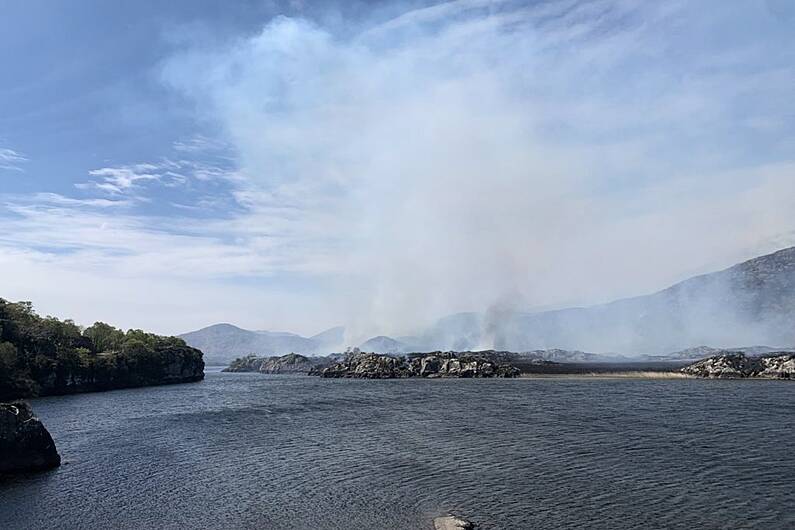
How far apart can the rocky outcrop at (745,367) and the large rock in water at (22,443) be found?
182 m

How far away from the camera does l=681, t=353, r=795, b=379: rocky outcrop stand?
159 m

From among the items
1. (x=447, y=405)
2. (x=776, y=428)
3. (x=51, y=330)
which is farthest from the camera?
(x=51, y=330)

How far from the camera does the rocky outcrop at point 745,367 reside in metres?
159

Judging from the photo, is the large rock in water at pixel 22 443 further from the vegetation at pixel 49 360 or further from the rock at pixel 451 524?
the vegetation at pixel 49 360

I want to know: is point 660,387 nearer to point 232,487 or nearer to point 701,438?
point 701,438

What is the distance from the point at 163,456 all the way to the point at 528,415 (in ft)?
193

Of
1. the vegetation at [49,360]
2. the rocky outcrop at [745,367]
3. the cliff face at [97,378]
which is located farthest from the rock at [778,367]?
the cliff face at [97,378]

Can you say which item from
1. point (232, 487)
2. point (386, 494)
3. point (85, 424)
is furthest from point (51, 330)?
point (386, 494)

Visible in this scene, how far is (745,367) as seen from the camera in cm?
16888

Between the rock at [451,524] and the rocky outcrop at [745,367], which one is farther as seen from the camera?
the rocky outcrop at [745,367]

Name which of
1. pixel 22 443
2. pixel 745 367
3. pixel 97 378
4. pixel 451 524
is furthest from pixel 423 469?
pixel 97 378

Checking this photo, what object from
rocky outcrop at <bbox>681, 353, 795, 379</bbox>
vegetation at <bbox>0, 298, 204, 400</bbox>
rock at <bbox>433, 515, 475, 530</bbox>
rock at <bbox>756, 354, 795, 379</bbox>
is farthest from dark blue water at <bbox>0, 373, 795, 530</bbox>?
rocky outcrop at <bbox>681, 353, 795, 379</bbox>

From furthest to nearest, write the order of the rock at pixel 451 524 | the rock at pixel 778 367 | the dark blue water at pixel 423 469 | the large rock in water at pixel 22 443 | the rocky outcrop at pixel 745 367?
the rocky outcrop at pixel 745 367 < the rock at pixel 778 367 < the large rock in water at pixel 22 443 < the dark blue water at pixel 423 469 < the rock at pixel 451 524

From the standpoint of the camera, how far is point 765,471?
49281mm
